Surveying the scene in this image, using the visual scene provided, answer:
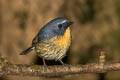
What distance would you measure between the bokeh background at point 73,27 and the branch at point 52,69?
1.47 m

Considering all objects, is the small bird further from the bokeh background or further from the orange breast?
the bokeh background

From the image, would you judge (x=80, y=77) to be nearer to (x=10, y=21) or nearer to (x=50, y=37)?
(x=50, y=37)

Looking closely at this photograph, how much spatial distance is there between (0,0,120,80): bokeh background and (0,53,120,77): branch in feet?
4.84

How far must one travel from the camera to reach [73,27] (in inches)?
287

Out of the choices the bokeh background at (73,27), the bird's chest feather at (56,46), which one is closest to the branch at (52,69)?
the bird's chest feather at (56,46)

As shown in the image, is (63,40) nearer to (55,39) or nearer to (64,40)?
(64,40)

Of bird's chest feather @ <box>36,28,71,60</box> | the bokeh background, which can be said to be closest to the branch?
bird's chest feather @ <box>36,28,71,60</box>

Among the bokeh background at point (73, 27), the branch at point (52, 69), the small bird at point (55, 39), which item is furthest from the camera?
the bokeh background at point (73, 27)

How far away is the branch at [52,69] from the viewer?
14.4 feet

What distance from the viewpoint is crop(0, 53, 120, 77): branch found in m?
4.40

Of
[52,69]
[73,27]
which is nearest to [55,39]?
[52,69]

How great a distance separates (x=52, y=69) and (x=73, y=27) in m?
2.83

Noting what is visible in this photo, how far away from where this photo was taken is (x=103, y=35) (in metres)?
7.58

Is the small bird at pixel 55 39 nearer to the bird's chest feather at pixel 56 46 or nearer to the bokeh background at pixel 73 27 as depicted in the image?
the bird's chest feather at pixel 56 46
